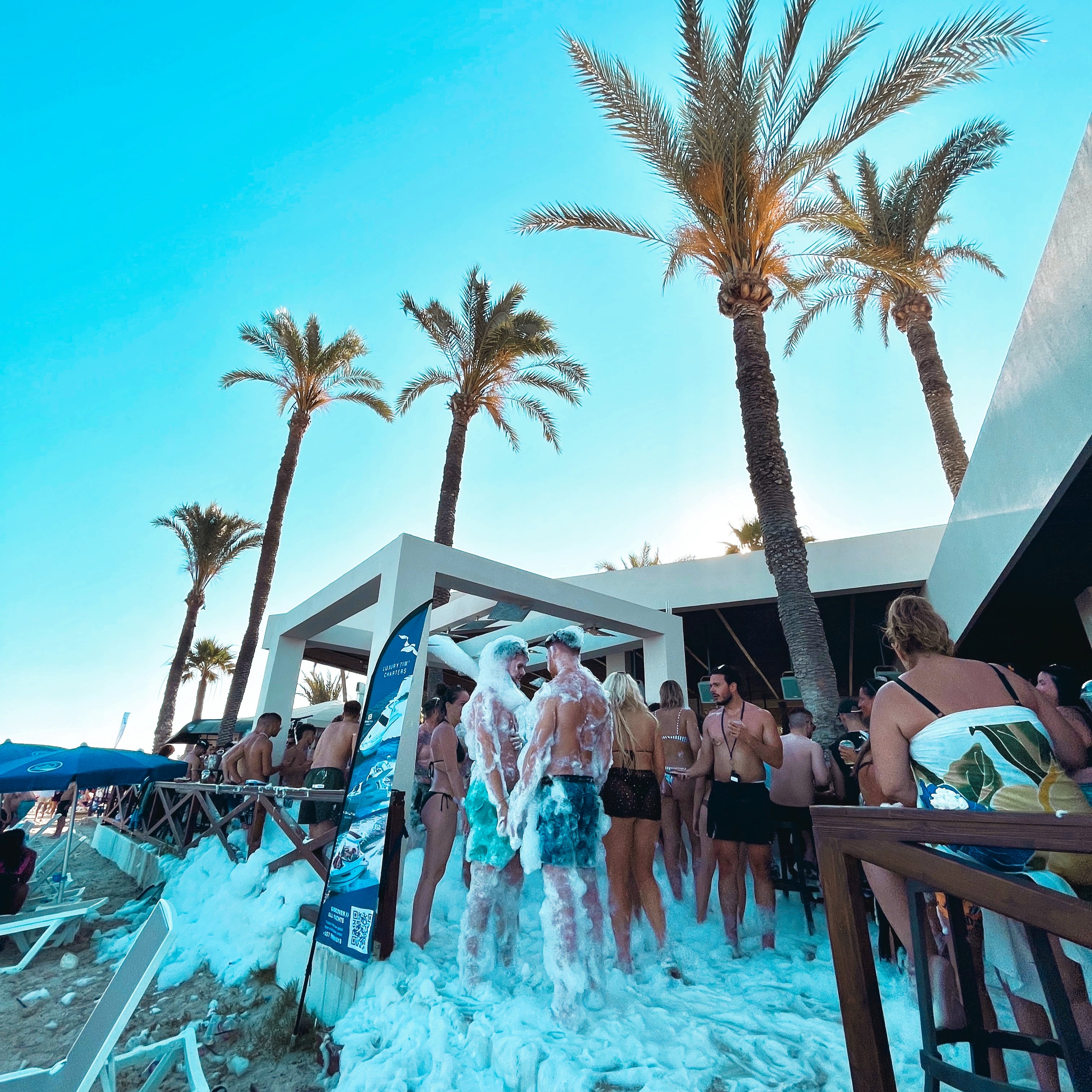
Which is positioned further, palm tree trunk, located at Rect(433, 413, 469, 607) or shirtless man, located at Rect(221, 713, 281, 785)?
palm tree trunk, located at Rect(433, 413, 469, 607)

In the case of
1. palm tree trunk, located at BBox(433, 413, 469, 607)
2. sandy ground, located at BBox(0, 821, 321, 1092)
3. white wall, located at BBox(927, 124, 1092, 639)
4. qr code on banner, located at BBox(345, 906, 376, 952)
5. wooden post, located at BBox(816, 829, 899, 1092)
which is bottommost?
sandy ground, located at BBox(0, 821, 321, 1092)

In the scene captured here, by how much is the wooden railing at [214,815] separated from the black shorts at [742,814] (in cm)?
286

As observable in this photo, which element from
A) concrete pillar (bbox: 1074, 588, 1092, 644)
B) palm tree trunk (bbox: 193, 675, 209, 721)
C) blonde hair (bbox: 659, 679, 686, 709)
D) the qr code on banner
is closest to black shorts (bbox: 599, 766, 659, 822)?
the qr code on banner

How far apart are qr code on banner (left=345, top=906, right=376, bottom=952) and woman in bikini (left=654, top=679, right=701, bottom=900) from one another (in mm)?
2691

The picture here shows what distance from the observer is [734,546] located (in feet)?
73.6

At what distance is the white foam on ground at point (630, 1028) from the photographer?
2676 mm

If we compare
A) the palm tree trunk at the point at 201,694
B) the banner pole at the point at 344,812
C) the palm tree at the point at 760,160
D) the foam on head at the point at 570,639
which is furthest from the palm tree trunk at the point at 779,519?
the palm tree trunk at the point at 201,694

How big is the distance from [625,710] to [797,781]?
5.96 feet

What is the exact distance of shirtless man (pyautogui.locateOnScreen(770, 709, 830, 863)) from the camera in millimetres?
4848

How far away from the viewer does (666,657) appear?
9820 mm

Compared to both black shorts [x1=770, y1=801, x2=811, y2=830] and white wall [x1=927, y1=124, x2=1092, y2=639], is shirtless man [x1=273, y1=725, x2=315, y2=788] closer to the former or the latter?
black shorts [x1=770, y1=801, x2=811, y2=830]

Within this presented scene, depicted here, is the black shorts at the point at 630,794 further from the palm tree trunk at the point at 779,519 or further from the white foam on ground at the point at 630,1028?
the palm tree trunk at the point at 779,519

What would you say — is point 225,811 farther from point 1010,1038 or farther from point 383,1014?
point 1010,1038

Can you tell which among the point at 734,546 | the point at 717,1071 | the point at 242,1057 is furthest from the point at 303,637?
the point at 734,546
